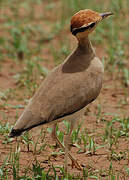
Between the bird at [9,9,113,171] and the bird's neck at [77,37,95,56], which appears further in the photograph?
the bird's neck at [77,37,95,56]

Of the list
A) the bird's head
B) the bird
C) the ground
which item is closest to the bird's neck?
the bird

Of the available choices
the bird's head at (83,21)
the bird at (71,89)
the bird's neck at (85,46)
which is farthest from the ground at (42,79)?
the bird's head at (83,21)

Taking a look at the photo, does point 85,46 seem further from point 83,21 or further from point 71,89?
point 71,89

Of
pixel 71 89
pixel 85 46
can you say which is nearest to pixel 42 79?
pixel 85 46

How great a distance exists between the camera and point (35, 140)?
5910 mm

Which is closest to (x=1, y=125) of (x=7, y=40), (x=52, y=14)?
(x=7, y=40)

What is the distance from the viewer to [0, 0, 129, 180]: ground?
5.35 m

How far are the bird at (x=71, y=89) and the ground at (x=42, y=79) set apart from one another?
1.12 feet

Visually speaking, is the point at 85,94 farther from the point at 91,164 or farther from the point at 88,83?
the point at 91,164

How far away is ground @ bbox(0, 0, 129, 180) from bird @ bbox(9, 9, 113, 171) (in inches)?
13.4

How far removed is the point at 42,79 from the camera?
7.82m

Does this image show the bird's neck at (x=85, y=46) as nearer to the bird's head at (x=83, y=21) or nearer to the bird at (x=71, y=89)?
the bird at (x=71, y=89)

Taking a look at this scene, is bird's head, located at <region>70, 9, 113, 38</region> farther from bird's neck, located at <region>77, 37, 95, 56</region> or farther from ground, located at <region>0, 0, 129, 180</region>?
ground, located at <region>0, 0, 129, 180</region>

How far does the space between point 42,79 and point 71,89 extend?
278cm
